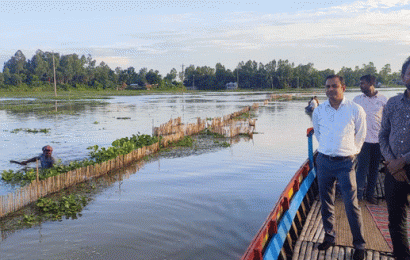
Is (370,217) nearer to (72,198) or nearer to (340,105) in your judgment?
(340,105)

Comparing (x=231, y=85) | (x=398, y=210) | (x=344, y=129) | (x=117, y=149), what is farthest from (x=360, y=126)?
(x=231, y=85)

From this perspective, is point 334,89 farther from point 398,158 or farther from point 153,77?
point 153,77

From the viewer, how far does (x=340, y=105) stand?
3807 mm

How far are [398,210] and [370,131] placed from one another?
2.01m

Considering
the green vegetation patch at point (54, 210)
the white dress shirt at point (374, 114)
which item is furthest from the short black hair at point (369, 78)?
the green vegetation patch at point (54, 210)

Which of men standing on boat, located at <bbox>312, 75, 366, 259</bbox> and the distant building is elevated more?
the distant building

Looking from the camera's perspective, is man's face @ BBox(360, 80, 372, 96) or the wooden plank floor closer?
the wooden plank floor

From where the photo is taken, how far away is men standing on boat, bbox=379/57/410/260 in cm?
308

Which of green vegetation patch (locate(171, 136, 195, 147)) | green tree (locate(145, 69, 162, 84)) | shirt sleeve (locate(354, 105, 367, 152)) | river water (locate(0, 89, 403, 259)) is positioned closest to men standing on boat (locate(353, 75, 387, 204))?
shirt sleeve (locate(354, 105, 367, 152))

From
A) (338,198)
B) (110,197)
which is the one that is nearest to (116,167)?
(110,197)

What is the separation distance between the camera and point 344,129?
3.80 meters

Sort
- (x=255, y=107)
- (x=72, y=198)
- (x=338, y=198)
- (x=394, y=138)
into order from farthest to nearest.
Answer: (x=255, y=107) → (x=72, y=198) → (x=338, y=198) → (x=394, y=138)

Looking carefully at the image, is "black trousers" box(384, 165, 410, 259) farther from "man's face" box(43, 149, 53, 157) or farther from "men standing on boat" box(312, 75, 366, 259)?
"man's face" box(43, 149, 53, 157)

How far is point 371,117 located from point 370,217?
1.32 m
